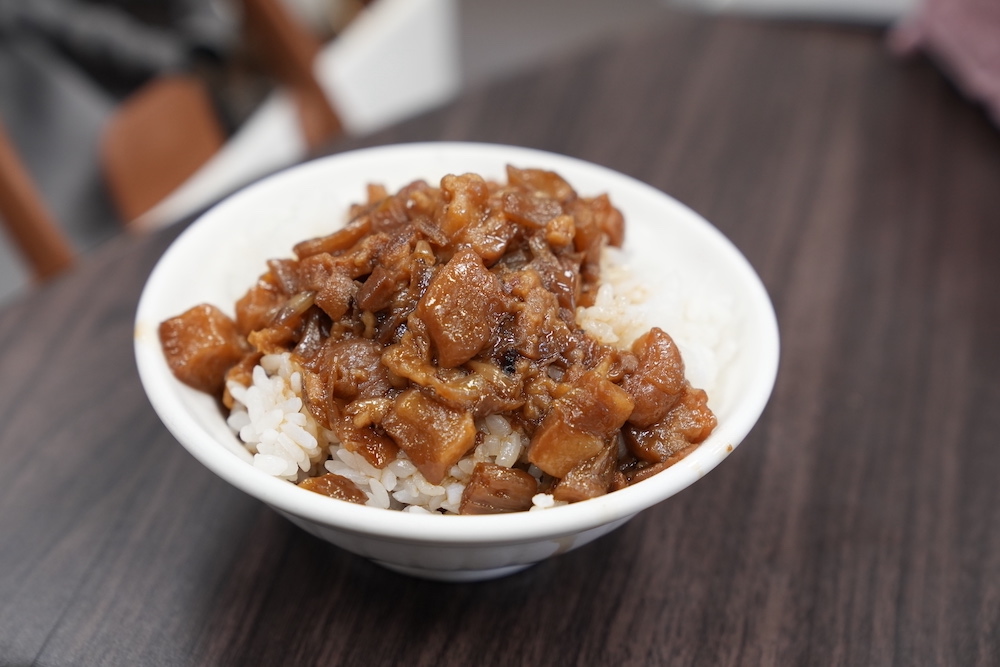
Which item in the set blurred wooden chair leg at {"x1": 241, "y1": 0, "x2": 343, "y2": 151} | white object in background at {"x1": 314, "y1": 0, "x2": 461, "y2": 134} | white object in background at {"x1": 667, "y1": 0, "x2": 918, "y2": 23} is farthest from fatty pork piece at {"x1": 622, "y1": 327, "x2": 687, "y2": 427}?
white object in background at {"x1": 314, "y1": 0, "x2": 461, "y2": 134}

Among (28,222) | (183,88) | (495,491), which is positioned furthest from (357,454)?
(183,88)

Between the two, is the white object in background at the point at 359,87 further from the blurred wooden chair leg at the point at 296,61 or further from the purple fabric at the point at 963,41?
the purple fabric at the point at 963,41

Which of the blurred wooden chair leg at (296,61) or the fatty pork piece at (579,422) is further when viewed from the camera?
the blurred wooden chair leg at (296,61)

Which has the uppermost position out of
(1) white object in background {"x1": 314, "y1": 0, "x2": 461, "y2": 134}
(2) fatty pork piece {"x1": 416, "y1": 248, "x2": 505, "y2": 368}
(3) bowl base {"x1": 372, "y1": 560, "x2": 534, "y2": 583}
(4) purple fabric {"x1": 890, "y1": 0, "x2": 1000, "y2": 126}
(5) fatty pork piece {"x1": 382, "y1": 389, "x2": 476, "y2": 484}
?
(2) fatty pork piece {"x1": 416, "y1": 248, "x2": 505, "y2": 368}

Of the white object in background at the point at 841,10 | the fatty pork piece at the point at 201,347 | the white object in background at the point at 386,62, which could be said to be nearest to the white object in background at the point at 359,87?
the white object in background at the point at 386,62

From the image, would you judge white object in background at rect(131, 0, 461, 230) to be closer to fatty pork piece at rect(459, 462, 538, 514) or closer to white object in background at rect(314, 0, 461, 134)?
white object in background at rect(314, 0, 461, 134)
